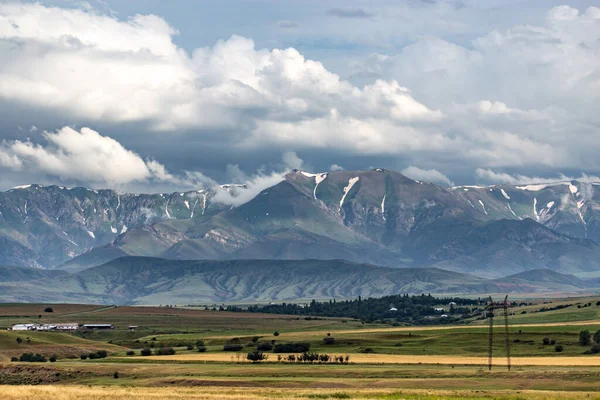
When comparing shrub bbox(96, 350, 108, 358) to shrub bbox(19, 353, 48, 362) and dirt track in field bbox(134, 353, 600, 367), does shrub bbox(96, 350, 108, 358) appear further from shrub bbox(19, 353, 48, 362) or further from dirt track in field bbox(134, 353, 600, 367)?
dirt track in field bbox(134, 353, 600, 367)

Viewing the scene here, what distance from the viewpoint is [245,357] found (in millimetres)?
184250

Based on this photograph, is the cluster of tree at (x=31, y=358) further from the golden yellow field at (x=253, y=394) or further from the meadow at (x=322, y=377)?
the golden yellow field at (x=253, y=394)

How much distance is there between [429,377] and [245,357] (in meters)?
56.6

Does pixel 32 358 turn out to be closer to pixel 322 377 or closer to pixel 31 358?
pixel 31 358

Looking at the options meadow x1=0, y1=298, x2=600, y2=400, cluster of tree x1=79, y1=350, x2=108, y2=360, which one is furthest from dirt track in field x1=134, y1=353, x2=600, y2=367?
cluster of tree x1=79, y1=350, x2=108, y2=360

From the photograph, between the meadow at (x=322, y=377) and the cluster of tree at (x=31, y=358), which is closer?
the meadow at (x=322, y=377)

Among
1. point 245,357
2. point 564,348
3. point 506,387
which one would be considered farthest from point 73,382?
point 564,348

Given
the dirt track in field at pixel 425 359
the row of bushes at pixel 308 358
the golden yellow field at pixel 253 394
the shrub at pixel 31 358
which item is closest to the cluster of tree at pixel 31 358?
the shrub at pixel 31 358

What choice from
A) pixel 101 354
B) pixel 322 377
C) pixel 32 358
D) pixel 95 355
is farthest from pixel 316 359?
pixel 32 358

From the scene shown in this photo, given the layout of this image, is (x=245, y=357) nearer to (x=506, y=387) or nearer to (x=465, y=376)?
(x=465, y=376)

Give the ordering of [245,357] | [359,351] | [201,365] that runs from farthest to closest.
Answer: [359,351]
[245,357]
[201,365]

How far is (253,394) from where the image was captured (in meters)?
108

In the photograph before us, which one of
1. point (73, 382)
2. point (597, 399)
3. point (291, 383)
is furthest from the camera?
point (73, 382)

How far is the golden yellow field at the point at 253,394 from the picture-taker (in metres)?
101
